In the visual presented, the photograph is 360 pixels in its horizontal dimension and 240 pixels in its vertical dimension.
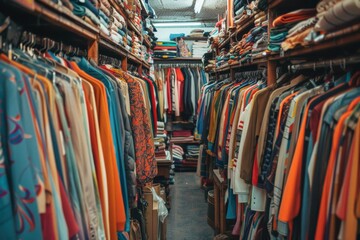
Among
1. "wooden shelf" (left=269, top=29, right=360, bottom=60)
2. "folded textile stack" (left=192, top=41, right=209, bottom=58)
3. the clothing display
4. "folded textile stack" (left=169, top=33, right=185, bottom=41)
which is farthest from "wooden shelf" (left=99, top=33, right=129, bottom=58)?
"folded textile stack" (left=169, top=33, right=185, bottom=41)

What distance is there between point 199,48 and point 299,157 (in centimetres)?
589

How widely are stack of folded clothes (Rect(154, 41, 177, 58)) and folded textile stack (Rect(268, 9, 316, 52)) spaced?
15.3 ft

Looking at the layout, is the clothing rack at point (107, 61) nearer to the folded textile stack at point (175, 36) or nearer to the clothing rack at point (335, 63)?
the clothing rack at point (335, 63)

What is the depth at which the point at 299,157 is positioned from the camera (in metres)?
1.53

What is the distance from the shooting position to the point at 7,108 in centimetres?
88

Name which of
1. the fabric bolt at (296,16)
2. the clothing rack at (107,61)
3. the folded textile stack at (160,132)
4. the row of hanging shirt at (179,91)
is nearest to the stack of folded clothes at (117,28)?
the clothing rack at (107,61)

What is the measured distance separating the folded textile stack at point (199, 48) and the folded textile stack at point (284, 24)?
4.95 metres

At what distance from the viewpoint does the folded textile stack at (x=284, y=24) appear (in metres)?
2.06

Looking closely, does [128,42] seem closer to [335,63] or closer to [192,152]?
[335,63]

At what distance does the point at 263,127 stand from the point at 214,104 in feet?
6.23

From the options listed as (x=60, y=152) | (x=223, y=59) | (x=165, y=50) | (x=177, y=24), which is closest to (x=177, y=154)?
(x=165, y=50)

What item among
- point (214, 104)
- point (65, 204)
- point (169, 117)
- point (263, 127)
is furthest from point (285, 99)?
point (169, 117)

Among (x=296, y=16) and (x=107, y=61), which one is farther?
(x=107, y=61)

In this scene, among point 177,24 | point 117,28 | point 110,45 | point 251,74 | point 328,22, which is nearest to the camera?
point 328,22
